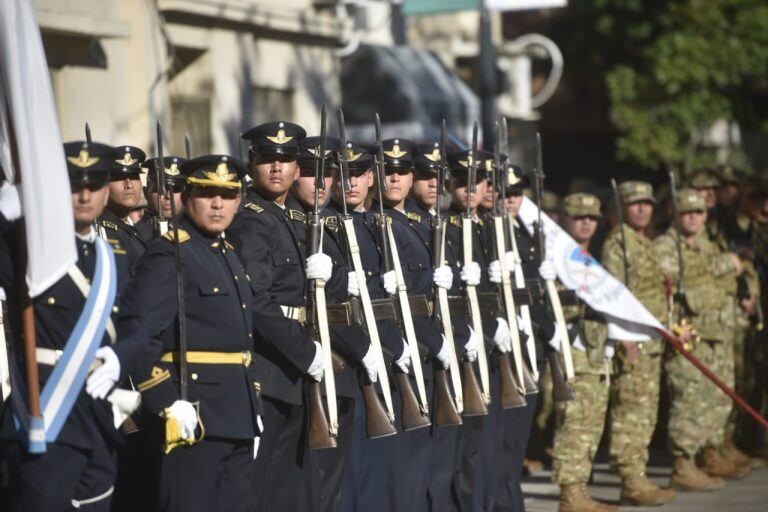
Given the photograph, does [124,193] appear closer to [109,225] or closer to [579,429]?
[109,225]

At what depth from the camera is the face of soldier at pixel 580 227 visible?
11.8 meters

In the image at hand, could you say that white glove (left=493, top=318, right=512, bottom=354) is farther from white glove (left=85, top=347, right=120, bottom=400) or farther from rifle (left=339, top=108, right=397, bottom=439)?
Result: white glove (left=85, top=347, right=120, bottom=400)

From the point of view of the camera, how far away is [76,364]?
21.8ft

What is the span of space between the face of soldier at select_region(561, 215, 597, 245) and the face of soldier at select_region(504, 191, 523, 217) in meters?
0.70

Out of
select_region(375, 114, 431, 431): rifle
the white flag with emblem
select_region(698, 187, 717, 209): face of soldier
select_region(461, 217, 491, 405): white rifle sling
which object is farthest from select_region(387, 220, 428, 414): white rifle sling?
select_region(698, 187, 717, 209): face of soldier

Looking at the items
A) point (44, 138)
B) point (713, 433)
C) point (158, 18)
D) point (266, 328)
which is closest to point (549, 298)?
point (713, 433)

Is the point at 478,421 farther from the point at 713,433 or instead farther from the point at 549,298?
the point at 713,433

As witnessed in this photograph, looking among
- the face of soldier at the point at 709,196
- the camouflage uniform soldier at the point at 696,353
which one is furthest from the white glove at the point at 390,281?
the face of soldier at the point at 709,196

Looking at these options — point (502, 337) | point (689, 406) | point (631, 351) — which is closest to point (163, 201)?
point (502, 337)

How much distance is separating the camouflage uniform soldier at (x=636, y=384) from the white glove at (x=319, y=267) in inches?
151

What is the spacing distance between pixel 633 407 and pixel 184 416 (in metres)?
5.36

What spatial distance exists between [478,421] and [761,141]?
2792 cm

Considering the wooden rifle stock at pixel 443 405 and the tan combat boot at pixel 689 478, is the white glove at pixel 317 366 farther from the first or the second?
the tan combat boot at pixel 689 478

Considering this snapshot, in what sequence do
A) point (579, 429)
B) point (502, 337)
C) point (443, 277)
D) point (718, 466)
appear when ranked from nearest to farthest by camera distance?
point (443, 277), point (502, 337), point (579, 429), point (718, 466)
